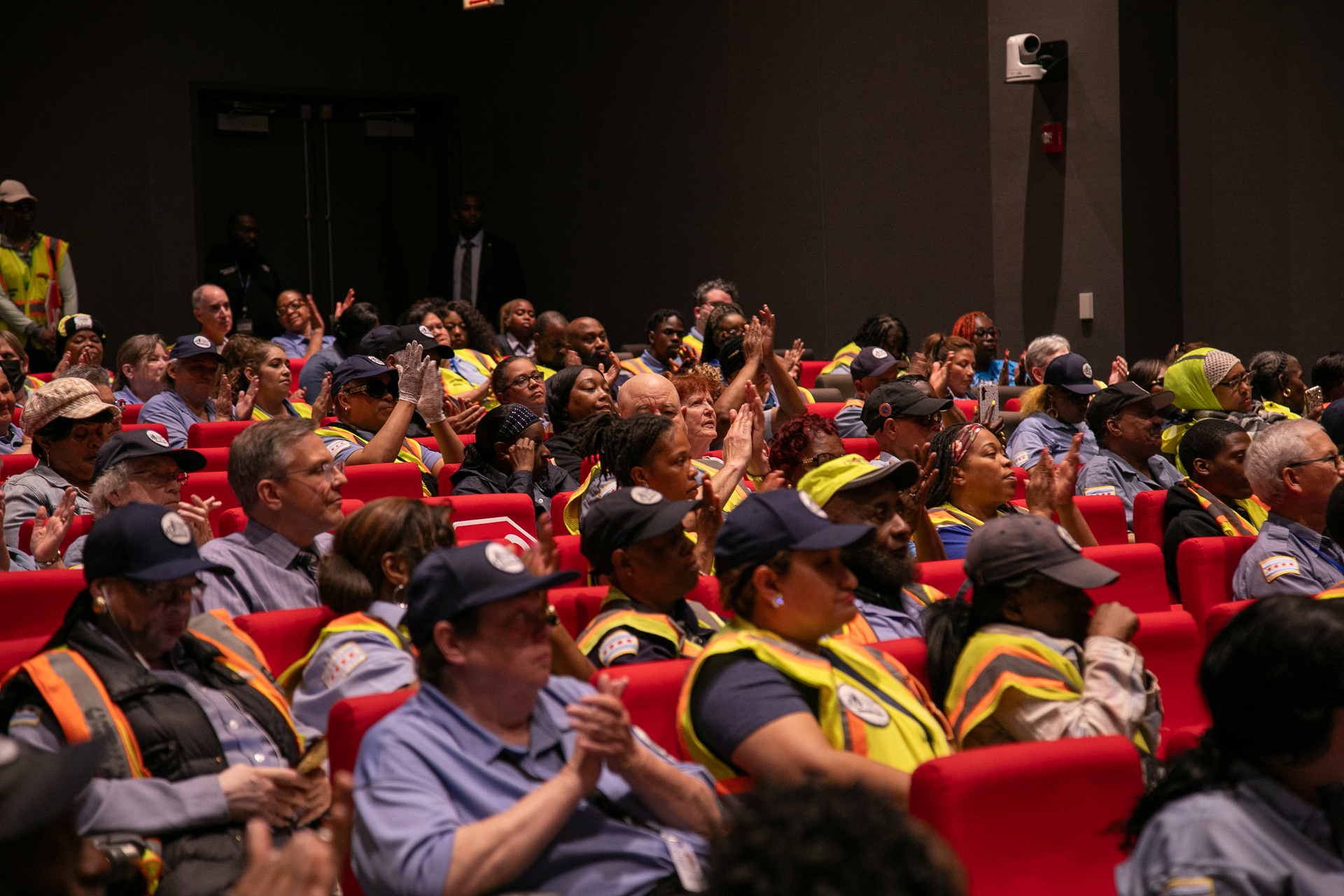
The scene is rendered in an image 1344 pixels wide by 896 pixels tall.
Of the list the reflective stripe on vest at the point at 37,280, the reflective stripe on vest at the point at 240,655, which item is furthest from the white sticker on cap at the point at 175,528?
the reflective stripe on vest at the point at 37,280

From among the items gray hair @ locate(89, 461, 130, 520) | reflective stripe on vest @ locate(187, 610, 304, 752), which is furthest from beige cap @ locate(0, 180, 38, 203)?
reflective stripe on vest @ locate(187, 610, 304, 752)

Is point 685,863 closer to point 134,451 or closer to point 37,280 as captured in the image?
point 134,451

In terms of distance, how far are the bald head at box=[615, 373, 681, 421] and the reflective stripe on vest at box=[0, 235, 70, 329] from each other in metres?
5.26

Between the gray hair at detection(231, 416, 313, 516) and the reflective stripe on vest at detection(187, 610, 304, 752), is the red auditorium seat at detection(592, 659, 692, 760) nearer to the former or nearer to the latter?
the reflective stripe on vest at detection(187, 610, 304, 752)

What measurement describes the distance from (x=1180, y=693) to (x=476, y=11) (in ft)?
34.3

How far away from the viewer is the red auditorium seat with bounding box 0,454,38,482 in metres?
4.52

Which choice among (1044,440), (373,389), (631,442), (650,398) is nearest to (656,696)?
(631,442)

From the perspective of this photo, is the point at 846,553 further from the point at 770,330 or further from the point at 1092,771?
the point at 770,330

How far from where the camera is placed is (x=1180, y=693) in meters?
2.90

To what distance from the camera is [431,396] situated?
5184mm

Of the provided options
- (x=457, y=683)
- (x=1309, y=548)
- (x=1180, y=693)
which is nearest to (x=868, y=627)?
(x=1180, y=693)

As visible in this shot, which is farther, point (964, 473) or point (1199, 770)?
point (964, 473)

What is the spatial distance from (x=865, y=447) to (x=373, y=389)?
185 centimetres

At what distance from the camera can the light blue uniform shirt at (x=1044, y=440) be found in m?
5.47
